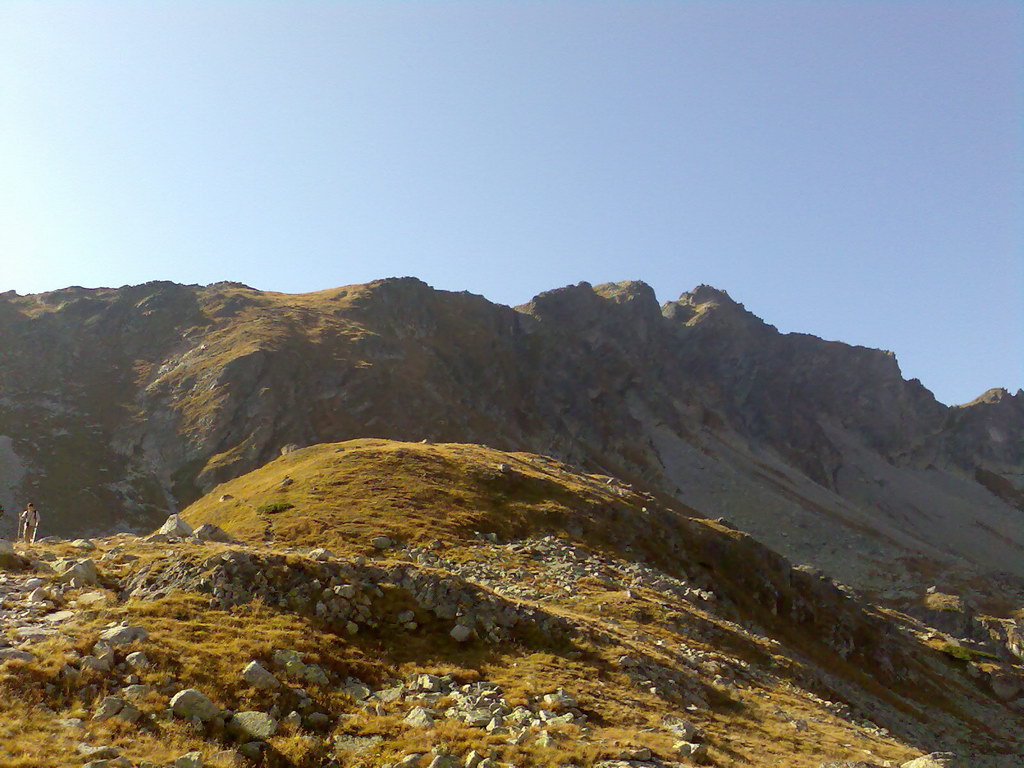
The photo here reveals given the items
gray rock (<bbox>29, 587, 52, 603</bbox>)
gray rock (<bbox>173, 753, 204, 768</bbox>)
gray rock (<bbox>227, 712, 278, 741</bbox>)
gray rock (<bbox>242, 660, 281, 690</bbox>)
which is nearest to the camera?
gray rock (<bbox>173, 753, 204, 768</bbox>)

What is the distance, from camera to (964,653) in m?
67.3

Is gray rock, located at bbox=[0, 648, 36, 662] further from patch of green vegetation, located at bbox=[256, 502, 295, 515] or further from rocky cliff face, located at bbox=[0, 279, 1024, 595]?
rocky cliff face, located at bbox=[0, 279, 1024, 595]

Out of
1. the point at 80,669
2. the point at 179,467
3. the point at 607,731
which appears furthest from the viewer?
the point at 179,467

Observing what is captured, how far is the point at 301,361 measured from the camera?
446 ft

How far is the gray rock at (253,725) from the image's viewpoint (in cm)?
1512

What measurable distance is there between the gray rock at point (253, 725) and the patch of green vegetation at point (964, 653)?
72833mm

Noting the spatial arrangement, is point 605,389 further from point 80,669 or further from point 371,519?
point 80,669

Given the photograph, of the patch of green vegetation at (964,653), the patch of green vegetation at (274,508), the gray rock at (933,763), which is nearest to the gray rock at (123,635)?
the gray rock at (933,763)

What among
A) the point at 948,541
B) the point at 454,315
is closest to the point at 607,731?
the point at 454,315

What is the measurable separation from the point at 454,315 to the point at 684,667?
158332mm

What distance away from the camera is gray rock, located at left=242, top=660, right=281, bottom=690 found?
16.8m

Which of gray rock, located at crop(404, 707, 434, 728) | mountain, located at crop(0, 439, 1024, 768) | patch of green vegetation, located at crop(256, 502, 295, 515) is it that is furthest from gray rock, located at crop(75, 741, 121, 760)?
patch of green vegetation, located at crop(256, 502, 295, 515)

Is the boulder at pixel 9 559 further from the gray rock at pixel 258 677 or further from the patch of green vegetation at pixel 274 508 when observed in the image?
the patch of green vegetation at pixel 274 508

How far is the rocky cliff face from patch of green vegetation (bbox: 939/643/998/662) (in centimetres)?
4314
